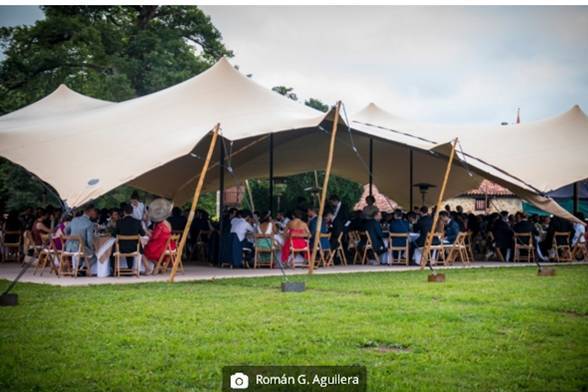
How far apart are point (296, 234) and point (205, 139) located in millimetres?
2403

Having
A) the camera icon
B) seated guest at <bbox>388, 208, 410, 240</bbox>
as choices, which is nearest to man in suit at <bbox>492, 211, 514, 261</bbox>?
seated guest at <bbox>388, 208, 410, 240</bbox>

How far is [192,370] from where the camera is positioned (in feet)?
19.0

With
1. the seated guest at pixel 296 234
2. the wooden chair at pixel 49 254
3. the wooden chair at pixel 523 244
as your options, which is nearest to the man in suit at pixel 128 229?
the wooden chair at pixel 49 254

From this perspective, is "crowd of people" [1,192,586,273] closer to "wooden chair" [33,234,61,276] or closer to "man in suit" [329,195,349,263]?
"man in suit" [329,195,349,263]

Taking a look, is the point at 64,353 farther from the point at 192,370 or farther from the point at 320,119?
the point at 320,119

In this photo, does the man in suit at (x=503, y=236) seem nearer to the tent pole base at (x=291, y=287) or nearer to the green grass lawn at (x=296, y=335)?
the green grass lawn at (x=296, y=335)

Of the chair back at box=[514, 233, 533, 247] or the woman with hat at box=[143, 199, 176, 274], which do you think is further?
the chair back at box=[514, 233, 533, 247]

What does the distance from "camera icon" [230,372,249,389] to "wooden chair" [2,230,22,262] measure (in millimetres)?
13040

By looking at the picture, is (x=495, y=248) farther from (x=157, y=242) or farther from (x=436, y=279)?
(x=157, y=242)

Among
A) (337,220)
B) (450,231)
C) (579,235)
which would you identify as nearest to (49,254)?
(337,220)

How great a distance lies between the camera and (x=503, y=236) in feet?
59.6

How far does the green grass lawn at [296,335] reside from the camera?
559cm

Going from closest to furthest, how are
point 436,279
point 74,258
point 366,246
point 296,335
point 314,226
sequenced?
point 296,335
point 436,279
point 74,258
point 314,226
point 366,246

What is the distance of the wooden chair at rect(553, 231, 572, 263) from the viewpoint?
17.8m
